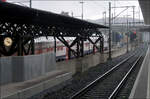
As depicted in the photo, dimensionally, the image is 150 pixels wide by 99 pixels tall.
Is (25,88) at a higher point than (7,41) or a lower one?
lower

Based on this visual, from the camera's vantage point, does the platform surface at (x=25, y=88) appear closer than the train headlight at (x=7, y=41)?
Yes

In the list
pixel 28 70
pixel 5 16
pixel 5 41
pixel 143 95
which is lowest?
pixel 143 95

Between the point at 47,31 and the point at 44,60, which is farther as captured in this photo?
the point at 47,31

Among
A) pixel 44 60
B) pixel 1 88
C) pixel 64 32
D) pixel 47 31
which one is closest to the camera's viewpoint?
pixel 1 88

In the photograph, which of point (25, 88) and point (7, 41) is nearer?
point (25, 88)

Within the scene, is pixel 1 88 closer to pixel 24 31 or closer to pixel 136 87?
pixel 24 31

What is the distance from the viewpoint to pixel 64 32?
822 inches

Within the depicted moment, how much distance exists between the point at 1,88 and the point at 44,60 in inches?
181

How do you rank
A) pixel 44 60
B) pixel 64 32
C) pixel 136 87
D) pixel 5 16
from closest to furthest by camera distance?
pixel 5 16, pixel 136 87, pixel 44 60, pixel 64 32

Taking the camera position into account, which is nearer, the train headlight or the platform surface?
the platform surface

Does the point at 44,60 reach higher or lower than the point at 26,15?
lower

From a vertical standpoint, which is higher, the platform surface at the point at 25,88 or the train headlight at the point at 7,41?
the train headlight at the point at 7,41

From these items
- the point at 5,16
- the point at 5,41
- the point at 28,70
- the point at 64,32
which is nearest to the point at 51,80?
the point at 28,70

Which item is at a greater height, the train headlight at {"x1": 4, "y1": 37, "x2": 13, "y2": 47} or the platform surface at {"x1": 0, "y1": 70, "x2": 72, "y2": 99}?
the train headlight at {"x1": 4, "y1": 37, "x2": 13, "y2": 47}
